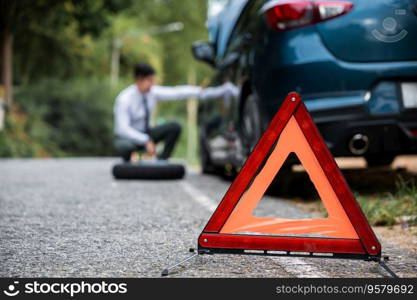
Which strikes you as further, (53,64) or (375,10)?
(53,64)

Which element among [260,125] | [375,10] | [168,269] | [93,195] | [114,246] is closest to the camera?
[168,269]

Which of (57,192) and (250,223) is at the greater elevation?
(250,223)

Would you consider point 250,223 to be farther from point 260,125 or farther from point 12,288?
point 260,125

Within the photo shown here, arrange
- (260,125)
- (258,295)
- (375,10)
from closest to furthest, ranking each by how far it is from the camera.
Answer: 1. (258,295)
2. (375,10)
3. (260,125)

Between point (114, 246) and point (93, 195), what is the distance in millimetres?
2851

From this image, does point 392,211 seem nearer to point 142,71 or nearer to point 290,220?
point 290,220

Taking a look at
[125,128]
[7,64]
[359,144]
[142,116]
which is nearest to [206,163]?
[142,116]

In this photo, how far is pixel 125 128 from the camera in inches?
367

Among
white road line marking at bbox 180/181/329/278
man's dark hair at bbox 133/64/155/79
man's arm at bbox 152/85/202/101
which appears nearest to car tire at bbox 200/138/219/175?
man's arm at bbox 152/85/202/101

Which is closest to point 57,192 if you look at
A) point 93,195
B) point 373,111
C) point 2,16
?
point 93,195

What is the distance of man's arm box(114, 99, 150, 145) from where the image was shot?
364 inches

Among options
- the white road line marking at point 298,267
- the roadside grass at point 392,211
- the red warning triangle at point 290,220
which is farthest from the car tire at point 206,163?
the red warning triangle at point 290,220

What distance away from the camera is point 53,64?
26.0m

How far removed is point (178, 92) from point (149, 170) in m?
1.39
